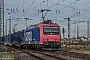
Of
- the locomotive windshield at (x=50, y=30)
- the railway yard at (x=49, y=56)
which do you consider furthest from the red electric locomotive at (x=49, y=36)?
the railway yard at (x=49, y=56)

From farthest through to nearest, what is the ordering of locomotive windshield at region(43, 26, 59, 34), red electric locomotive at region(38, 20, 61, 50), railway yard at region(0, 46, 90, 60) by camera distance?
1. locomotive windshield at region(43, 26, 59, 34)
2. red electric locomotive at region(38, 20, 61, 50)
3. railway yard at region(0, 46, 90, 60)

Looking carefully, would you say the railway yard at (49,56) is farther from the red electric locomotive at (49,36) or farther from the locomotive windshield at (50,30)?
the locomotive windshield at (50,30)

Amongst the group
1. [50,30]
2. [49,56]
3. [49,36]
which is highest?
[50,30]

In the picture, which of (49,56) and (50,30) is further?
(50,30)

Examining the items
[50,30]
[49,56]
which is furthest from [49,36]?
[49,56]

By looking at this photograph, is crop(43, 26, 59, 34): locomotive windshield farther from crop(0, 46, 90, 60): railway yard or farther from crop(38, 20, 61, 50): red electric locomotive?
crop(0, 46, 90, 60): railway yard

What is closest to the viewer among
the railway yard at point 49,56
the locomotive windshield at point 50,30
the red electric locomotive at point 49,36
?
the railway yard at point 49,56

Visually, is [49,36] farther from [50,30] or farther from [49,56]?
[49,56]

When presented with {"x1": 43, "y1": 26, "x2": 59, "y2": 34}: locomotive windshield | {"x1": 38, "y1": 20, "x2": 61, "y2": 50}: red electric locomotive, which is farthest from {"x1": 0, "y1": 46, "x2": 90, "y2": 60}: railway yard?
{"x1": 43, "y1": 26, "x2": 59, "y2": 34}: locomotive windshield

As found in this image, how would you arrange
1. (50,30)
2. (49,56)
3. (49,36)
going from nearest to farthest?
(49,56) → (49,36) → (50,30)

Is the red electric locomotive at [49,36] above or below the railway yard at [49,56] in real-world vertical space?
above

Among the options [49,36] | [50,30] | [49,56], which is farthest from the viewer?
[50,30]

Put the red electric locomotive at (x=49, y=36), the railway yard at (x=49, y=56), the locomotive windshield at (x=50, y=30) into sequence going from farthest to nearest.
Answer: the locomotive windshield at (x=50, y=30), the red electric locomotive at (x=49, y=36), the railway yard at (x=49, y=56)

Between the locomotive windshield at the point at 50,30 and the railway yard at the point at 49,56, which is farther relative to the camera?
the locomotive windshield at the point at 50,30
